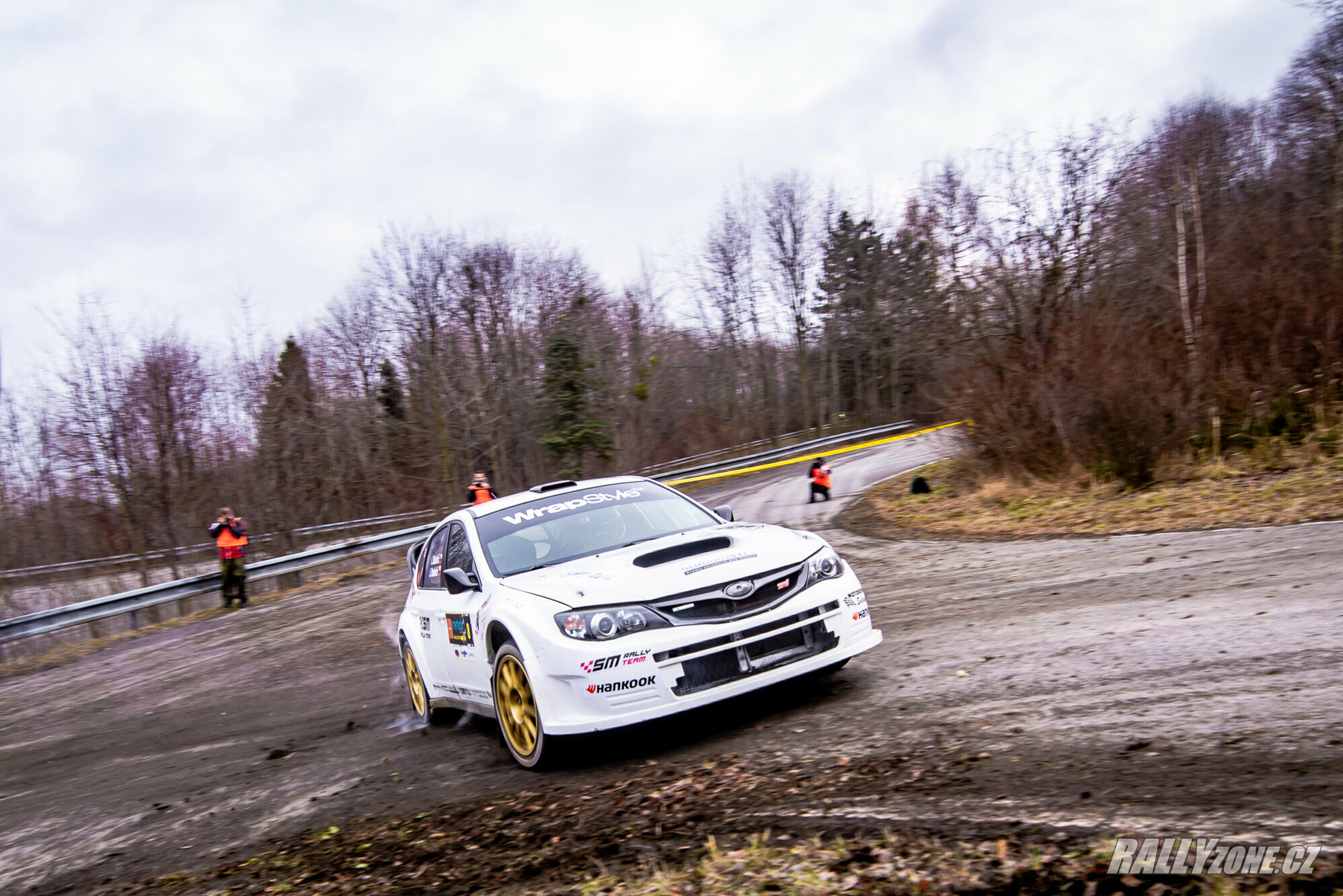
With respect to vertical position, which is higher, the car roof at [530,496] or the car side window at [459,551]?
the car roof at [530,496]

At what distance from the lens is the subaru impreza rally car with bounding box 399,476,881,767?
204 inches

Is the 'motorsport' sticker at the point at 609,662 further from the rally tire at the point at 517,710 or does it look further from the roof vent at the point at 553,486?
the roof vent at the point at 553,486

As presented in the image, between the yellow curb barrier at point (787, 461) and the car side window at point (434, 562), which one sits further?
the yellow curb barrier at point (787, 461)

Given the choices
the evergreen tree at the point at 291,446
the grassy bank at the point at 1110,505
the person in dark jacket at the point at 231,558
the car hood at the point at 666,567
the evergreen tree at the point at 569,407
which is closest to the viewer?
the car hood at the point at 666,567

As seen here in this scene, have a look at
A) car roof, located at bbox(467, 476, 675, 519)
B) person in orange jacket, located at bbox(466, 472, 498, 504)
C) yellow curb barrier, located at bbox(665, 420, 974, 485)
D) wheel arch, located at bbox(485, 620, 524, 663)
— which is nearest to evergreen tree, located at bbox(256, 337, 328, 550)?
yellow curb barrier, located at bbox(665, 420, 974, 485)

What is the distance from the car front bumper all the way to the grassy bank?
7.31m

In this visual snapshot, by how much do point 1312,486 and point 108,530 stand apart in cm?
3524

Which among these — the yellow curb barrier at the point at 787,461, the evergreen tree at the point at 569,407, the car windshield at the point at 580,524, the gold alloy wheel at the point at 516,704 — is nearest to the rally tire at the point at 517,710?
the gold alloy wheel at the point at 516,704

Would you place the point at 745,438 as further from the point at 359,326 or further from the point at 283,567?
the point at 283,567

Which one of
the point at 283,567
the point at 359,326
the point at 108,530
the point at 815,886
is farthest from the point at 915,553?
the point at 359,326

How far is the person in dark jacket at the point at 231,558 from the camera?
59.4ft

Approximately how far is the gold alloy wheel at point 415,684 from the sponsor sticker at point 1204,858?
220 inches

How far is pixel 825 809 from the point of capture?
156 inches

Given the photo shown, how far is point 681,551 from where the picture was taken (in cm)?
583
